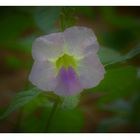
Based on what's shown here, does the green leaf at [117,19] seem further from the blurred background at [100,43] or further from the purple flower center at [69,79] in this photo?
the purple flower center at [69,79]

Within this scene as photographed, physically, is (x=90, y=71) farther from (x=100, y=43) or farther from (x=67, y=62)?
(x=100, y=43)

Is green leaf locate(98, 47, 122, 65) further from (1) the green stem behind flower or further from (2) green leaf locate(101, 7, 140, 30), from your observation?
(2) green leaf locate(101, 7, 140, 30)

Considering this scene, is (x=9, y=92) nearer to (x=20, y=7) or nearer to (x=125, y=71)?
(x=20, y=7)

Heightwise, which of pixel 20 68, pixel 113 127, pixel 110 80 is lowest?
pixel 113 127

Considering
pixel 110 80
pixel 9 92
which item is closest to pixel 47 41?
pixel 110 80

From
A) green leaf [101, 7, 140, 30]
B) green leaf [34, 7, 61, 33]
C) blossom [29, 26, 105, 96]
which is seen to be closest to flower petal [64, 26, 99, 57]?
blossom [29, 26, 105, 96]

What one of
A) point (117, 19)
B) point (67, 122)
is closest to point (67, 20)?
point (67, 122)
